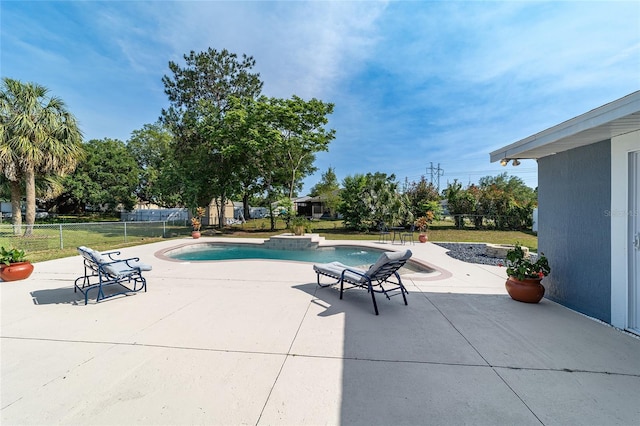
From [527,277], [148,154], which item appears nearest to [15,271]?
[527,277]

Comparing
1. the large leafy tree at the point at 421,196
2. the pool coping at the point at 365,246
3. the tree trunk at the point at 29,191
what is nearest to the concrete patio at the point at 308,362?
the pool coping at the point at 365,246

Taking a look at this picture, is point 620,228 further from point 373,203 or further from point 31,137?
point 31,137

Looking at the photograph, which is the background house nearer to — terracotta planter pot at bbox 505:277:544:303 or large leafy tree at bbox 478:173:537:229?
A: terracotta planter pot at bbox 505:277:544:303

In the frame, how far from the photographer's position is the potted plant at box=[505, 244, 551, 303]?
4.50 meters

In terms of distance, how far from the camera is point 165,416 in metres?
1.97

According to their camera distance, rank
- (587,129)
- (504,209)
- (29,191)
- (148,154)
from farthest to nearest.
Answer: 1. (148,154)
2. (504,209)
3. (29,191)
4. (587,129)

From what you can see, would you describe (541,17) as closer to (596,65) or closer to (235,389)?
(596,65)

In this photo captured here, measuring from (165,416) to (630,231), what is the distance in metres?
5.59

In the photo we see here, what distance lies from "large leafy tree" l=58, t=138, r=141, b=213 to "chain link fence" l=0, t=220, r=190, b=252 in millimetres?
18675

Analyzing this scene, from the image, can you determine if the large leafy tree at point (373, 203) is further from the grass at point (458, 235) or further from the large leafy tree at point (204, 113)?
the large leafy tree at point (204, 113)

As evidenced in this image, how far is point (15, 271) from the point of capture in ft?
18.9

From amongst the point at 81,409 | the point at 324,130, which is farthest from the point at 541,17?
the point at 324,130

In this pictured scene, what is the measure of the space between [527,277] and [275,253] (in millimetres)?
9549

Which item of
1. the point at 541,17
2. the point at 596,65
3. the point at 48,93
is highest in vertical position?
the point at 48,93
